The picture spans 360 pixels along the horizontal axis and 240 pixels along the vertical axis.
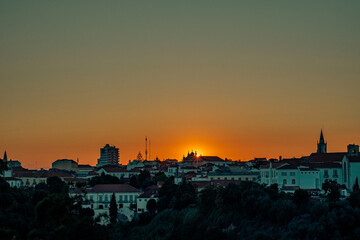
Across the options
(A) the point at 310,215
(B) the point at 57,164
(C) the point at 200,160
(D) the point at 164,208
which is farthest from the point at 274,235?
(B) the point at 57,164

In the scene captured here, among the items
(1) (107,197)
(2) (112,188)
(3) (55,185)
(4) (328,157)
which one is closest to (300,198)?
(4) (328,157)

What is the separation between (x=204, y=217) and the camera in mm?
71125

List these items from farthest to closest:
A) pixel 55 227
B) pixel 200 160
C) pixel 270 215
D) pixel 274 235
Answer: pixel 200 160, pixel 270 215, pixel 274 235, pixel 55 227

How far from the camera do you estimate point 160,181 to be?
104 metres

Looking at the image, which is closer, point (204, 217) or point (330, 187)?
point (204, 217)

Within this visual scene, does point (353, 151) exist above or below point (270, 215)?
above

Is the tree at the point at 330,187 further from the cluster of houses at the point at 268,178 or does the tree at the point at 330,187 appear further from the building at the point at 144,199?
the building at the point at 144,199

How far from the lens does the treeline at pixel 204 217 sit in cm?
4572

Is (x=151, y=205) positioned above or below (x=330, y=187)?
below

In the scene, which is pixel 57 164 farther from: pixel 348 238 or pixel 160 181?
pixel 348 238

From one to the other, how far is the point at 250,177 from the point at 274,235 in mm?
46547

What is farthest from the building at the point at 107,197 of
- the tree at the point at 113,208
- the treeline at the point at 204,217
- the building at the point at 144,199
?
the treeline at the point at 204,217

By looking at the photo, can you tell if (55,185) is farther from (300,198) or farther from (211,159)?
(300,198)

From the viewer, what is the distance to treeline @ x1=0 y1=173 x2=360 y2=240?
150 feet
